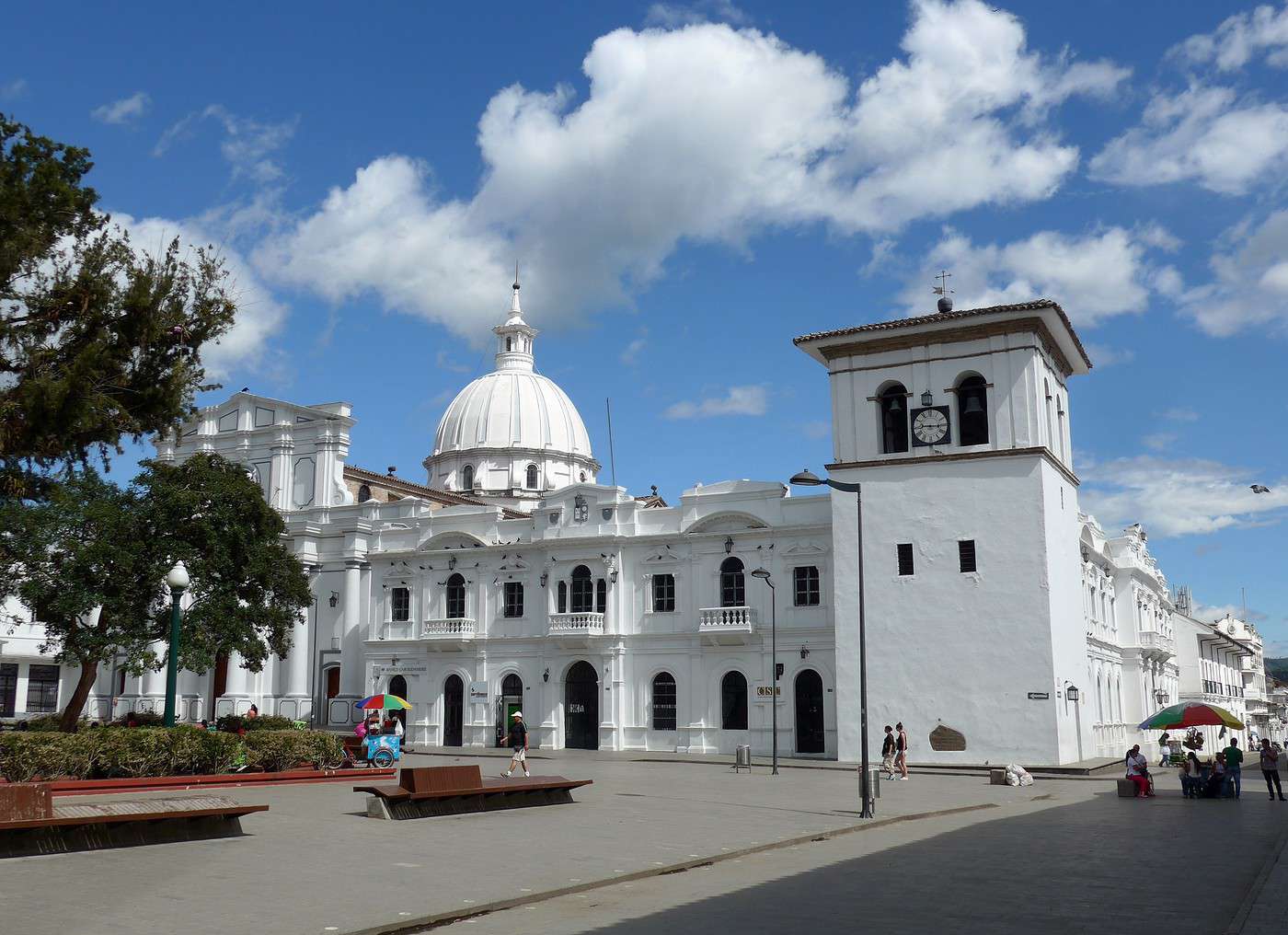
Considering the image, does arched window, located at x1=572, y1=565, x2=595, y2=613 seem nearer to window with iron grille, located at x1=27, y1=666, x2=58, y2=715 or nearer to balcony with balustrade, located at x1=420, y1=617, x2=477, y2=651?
balcony with balustrade, located at x1=420, y1=617, x2=477, y2=651

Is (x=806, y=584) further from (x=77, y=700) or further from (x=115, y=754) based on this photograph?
(x=115, y=754)

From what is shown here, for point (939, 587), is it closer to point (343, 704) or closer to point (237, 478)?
point (237, 478)

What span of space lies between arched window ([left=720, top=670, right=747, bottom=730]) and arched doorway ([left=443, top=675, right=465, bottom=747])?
1120cm

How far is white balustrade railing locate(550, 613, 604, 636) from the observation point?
44.3 m

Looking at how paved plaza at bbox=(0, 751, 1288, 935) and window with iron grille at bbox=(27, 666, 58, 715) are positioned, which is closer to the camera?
paved plaza at bbox=(0, 751, 1288, 935)

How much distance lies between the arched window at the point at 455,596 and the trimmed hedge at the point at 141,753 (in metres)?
22.0

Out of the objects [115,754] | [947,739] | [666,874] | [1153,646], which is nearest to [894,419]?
[947,739]

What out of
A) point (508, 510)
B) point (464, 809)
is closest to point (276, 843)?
point (464, 809)

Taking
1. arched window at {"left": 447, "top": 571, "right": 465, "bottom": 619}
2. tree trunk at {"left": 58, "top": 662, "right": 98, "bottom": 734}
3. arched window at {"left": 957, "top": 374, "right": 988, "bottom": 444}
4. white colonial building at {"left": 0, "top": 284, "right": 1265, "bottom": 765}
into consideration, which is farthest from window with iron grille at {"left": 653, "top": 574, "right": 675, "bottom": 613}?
tree trunk at {"left": 58, "top": 662, "right": 98, "bottom": 734}

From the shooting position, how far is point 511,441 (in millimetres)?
65562

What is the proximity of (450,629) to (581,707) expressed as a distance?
6361 millimetres

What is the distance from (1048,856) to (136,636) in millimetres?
28578

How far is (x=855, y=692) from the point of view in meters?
37.8

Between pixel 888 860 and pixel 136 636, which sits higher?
pixel 136 636
